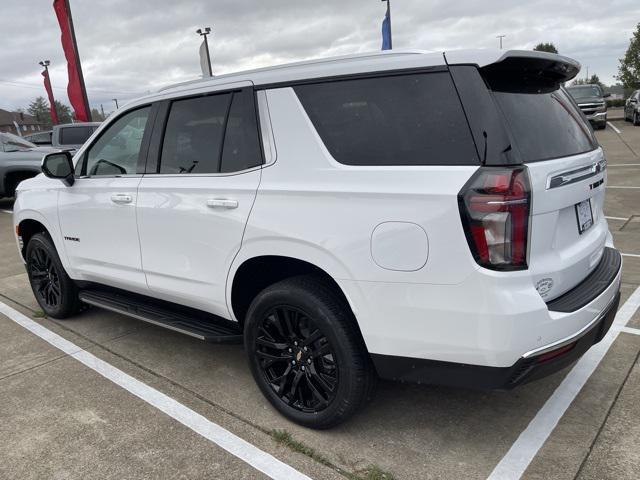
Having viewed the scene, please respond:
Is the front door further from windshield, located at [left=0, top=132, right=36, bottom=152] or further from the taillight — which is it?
windshield, located at [left=0, top=132, right=36, bottom=152]

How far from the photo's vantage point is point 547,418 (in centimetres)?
281

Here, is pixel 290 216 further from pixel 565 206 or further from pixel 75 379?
pixel 75 379

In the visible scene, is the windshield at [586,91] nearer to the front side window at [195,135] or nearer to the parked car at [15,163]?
the parked car at [15,163]

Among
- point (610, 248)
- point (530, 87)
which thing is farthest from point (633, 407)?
point (530, 87)

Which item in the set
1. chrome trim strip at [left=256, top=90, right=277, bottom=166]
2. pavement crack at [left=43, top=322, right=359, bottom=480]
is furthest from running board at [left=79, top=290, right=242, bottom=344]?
chrome trim strip at [left=256, top=90, right=277, bottom=166]

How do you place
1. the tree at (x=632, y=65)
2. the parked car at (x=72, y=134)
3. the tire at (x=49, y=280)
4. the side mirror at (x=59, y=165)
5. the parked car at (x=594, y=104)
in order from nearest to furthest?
the side mirror at (x=59, y=165)
the tire at (x=49, y=280)
the parked car at (x=72, y=134)
the parked car at (x=594, y=104)
the tree at (x=632, y=65)

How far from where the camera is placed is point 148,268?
3.50m

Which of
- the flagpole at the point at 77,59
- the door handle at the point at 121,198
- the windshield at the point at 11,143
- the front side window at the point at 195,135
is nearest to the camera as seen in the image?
the front side window at the point at 195,135

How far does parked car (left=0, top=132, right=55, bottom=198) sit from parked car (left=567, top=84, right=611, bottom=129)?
17.8 m

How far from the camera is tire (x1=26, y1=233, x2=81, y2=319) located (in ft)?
14.7

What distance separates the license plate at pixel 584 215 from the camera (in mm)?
2510

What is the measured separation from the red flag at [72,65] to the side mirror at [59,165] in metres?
12.4

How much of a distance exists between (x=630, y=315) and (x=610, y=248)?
1.28m

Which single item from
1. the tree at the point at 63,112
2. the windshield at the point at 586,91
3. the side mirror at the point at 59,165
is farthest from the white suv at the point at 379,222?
the tree at the point at 63,112
